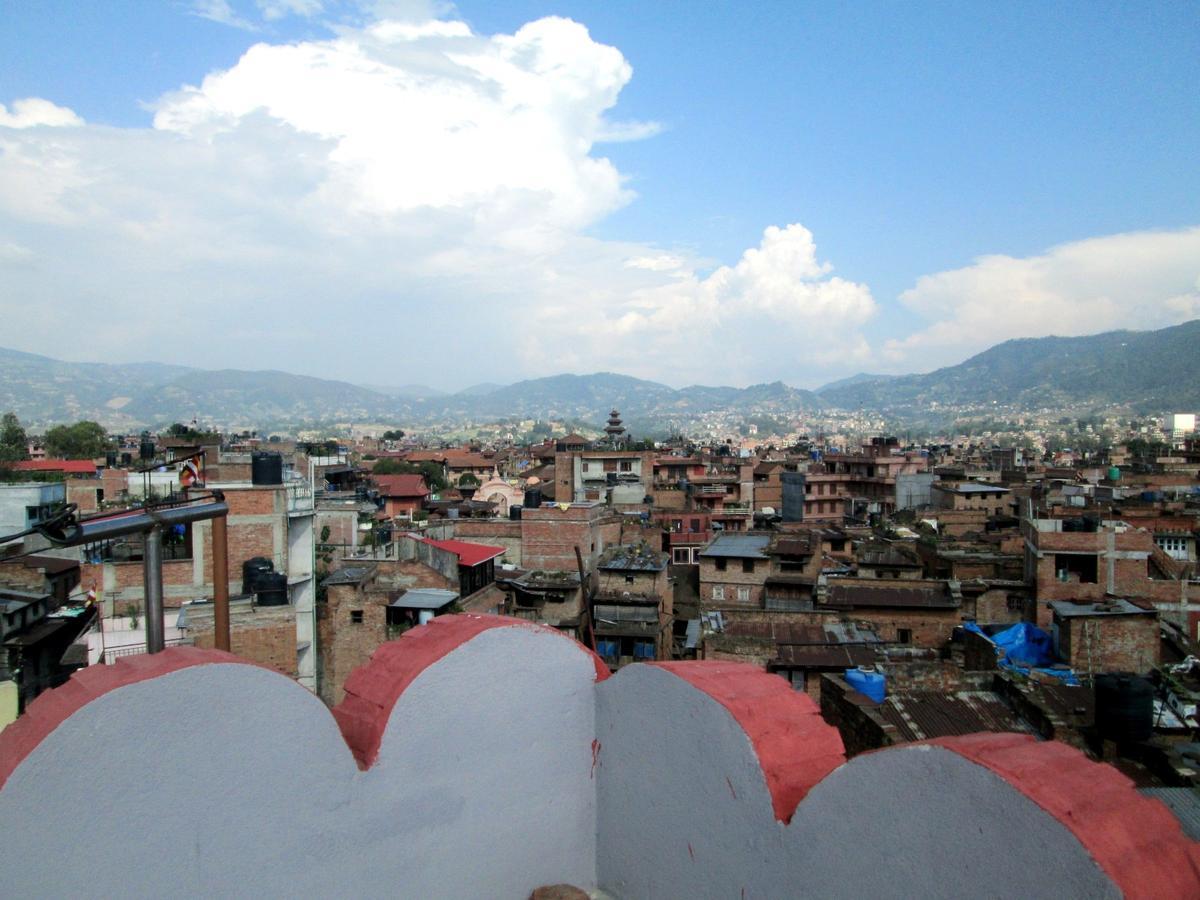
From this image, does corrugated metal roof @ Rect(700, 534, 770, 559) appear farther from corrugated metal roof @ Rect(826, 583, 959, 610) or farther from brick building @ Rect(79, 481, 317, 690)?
brick building @ Rect(79, 481, 317, 690)

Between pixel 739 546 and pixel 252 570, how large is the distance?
660 inches

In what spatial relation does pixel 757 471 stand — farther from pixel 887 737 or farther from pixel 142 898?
pixel 142 898

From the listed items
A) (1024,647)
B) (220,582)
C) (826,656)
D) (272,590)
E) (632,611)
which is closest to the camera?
(220,582)

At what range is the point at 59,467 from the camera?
5422cm

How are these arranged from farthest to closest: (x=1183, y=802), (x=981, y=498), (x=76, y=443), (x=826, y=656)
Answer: (x=76, y=443)
(x=981, y=498)
(x=826, y=656)
(x=1183, y=802)

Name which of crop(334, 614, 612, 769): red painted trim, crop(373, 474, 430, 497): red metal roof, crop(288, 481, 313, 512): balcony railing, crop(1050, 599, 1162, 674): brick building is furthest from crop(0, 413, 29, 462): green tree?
crop(334, 614, 612, 769): red painted trim

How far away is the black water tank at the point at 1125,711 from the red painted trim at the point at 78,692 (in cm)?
1081

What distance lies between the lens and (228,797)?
10.2 feet

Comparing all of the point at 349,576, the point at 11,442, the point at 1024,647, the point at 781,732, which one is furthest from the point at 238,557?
the point at 11,442

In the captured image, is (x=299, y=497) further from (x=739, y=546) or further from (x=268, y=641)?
(x=739, y=546)

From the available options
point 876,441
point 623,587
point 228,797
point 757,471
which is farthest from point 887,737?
point 876,441

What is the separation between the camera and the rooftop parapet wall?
2375mm

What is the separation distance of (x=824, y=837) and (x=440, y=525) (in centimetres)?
2913

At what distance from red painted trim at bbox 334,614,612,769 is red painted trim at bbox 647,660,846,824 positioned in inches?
35.3
